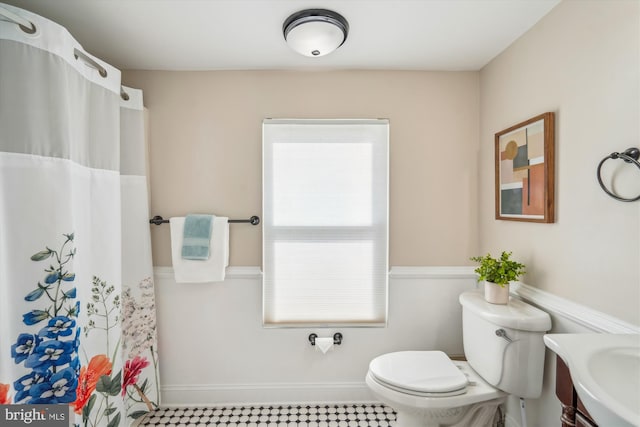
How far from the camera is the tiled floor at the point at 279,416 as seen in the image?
191cm

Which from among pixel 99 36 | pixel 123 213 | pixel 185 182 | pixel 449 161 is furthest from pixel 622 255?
pixel 99 36

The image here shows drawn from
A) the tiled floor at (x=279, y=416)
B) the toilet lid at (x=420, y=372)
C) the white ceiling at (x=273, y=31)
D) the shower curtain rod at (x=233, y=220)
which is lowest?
the tiled floor at (x=279, y=416)

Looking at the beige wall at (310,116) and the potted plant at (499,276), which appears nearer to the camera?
the potted plant at (499,276)

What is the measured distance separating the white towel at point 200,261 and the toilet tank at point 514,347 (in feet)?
4.78

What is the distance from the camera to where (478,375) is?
1646 mm

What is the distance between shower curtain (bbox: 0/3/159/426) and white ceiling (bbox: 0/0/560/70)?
8.5 inches

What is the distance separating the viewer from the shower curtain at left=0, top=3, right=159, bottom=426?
1202 millimetres

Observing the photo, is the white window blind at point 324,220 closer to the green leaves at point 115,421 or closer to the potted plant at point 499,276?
the potted plant at point 499,276

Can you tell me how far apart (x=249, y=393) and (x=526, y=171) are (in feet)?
6.81

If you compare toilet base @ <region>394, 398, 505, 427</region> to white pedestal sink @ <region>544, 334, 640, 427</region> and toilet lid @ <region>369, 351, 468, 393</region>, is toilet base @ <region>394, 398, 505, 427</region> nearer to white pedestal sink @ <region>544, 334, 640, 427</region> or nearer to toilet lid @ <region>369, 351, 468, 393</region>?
toilet lid @ <region>369, 351, 468, 393</region>

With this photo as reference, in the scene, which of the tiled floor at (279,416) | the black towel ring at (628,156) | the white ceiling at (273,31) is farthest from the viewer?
the tiled floor at (279,416)

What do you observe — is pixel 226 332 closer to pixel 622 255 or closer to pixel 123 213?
pixel 123 213

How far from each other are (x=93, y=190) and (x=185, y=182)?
55 centimetres

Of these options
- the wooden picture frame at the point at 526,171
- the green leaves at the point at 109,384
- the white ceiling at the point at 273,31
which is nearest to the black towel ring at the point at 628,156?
the wooden picture frame at the point at 526,171
